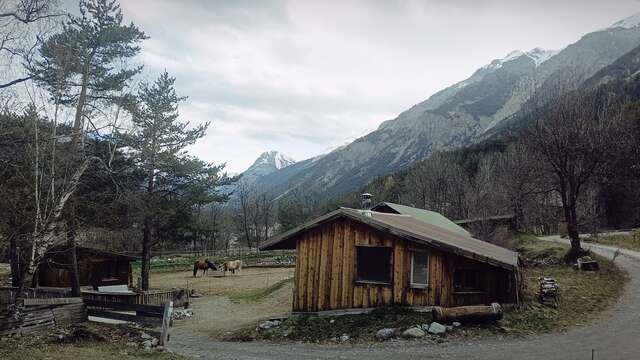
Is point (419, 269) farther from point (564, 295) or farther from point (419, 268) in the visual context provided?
point (564, 295)

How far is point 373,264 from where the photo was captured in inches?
810

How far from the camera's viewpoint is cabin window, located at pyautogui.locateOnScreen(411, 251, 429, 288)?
1769cm

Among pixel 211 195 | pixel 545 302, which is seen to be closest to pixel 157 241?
pixel 211 195

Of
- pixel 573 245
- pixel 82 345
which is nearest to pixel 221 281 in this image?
pixel 82 345

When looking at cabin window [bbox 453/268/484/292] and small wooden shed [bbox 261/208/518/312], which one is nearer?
small wooden shed [bbox 261/208/518/312]

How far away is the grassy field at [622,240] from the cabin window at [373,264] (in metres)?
26.3

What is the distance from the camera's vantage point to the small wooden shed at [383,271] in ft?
56.9

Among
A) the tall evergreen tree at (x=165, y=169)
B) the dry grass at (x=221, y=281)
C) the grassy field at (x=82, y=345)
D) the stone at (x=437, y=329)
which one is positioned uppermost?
the tall evergreen tree at (x=165, y=169)

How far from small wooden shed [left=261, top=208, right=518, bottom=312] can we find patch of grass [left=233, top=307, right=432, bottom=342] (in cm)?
70

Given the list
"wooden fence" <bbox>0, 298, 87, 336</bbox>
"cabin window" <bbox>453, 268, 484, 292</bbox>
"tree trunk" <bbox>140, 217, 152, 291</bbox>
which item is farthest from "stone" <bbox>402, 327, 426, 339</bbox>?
"tree trunk" <bbox>140, 217, 152, 291</bbox>

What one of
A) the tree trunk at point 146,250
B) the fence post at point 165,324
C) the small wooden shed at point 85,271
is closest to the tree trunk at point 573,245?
the fence post at point 165,324

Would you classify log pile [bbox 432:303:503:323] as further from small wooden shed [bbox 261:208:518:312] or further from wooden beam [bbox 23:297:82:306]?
wooden beam [bbox 23:297:82:306]

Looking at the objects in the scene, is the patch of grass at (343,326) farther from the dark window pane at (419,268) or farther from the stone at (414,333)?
the dark window pane at (419,268)

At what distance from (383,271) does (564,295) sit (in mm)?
8211
